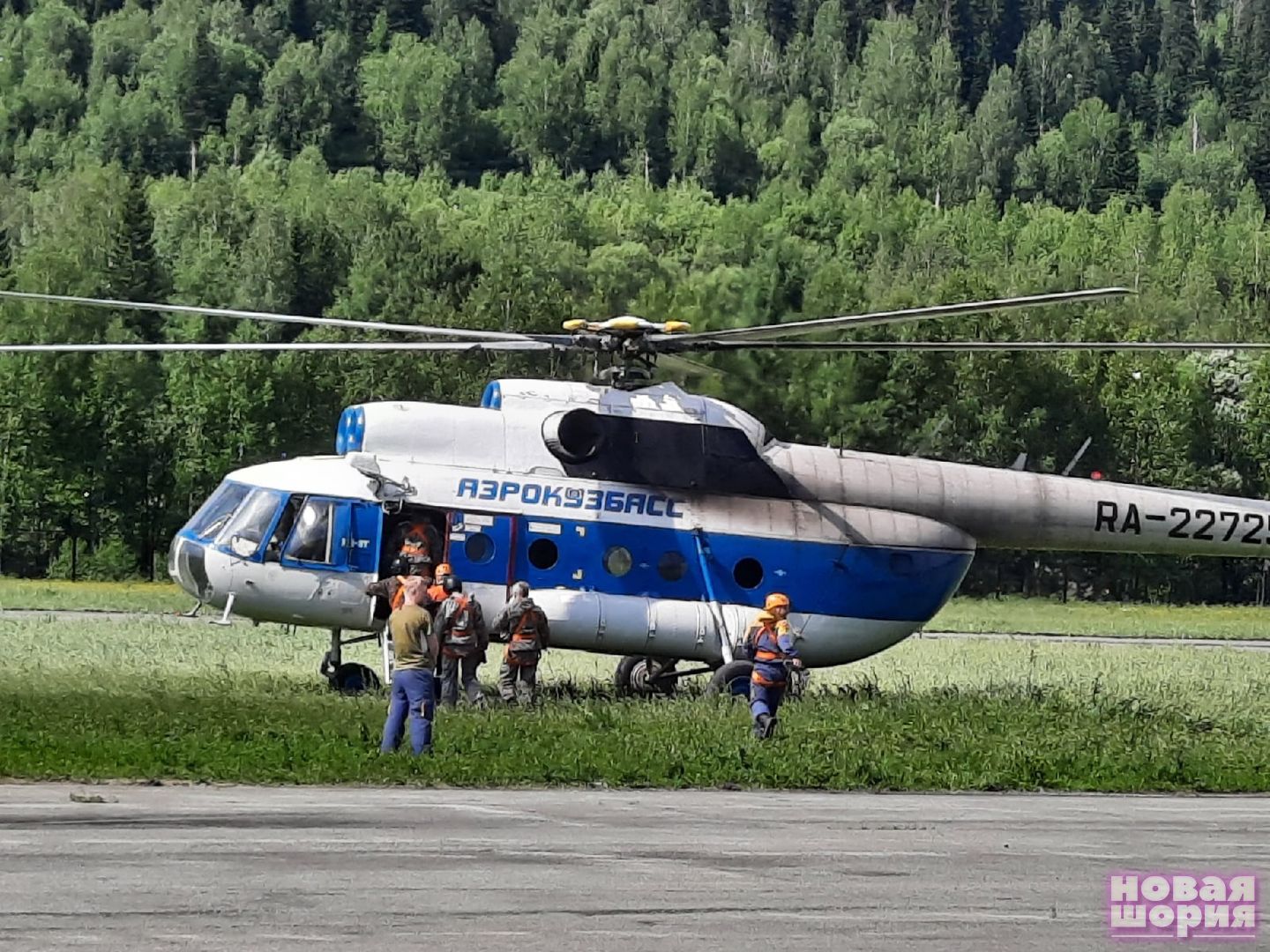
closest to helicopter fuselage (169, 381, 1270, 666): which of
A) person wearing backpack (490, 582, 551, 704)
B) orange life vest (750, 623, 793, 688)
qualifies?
person wearing backpack (490, 582, 551, 704)

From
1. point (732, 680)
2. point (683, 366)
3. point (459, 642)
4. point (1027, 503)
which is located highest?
point (683, 366)

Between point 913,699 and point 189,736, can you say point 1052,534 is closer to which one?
point 913,699

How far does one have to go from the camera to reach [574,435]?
2298 cm

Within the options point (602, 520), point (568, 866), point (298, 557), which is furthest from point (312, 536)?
point (568, 866)

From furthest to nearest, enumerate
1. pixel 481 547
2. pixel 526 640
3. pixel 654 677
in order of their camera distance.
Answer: pixel 654 677, pixel 481 547, pixel 526 640

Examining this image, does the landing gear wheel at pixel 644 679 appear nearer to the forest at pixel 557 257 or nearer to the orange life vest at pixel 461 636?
the forest at pixel 557 257

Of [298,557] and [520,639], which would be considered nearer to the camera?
[520,639]

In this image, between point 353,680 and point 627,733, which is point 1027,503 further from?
point 353,680

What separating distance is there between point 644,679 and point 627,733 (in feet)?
16.4

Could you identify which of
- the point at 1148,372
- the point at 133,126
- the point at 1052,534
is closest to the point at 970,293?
the point at 1148,372

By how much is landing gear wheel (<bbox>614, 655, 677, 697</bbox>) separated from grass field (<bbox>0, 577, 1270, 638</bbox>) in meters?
18.6

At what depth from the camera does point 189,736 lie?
711 inches

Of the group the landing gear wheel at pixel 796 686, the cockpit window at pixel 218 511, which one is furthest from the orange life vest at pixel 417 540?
the landing gear wheel at pixel 796 686

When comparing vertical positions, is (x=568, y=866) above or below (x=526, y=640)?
above
